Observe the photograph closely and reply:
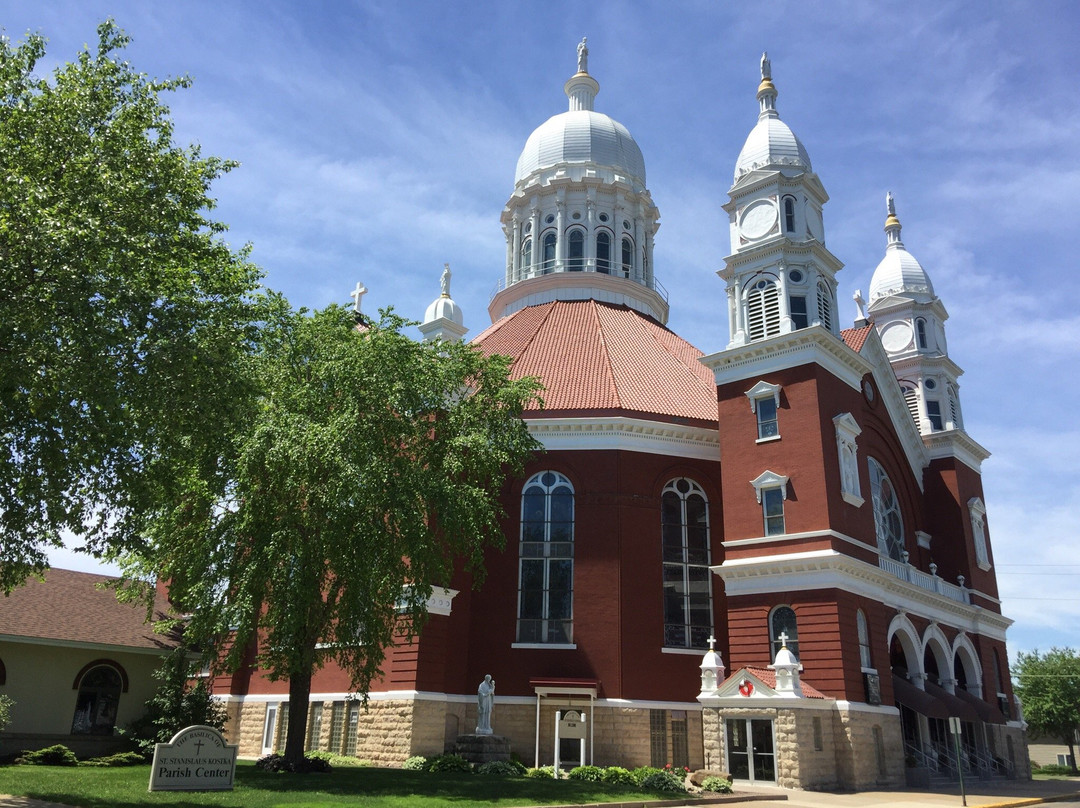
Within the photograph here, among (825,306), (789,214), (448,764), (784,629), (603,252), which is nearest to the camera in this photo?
(448,764)

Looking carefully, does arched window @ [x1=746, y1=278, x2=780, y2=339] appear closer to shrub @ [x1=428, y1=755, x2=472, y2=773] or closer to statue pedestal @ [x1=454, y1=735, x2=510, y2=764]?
statue pedestal @ [x1=454, y1=735, x2=510, y2=764]

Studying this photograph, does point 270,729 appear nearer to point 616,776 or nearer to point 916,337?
point 616,776

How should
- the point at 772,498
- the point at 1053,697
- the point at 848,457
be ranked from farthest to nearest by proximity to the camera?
the point at 1053,697
the point at 848,457
the point at 772,498

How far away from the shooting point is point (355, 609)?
2070 centimetres

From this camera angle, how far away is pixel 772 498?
96.5ft

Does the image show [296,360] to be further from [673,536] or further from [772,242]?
[772,242]

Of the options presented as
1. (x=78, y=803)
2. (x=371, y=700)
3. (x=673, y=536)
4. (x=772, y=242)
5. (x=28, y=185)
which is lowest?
(x=78, y=803)

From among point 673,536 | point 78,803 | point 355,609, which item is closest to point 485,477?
point 673,536

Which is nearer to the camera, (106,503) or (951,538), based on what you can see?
(106,503)

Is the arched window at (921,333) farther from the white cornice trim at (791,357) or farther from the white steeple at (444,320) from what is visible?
the white steeple at (444,320)

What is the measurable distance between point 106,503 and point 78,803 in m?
5.27

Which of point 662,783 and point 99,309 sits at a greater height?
point 99,309

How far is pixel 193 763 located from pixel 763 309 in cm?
2430

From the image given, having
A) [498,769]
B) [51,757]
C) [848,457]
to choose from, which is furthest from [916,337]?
[51,757]
